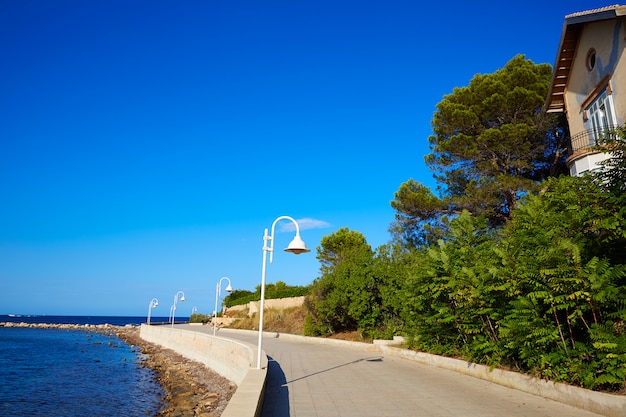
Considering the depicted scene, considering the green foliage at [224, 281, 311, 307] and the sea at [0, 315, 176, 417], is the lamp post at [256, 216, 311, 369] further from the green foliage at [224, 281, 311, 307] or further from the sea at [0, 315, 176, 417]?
the green foliage at [224, 281, 311, 307]

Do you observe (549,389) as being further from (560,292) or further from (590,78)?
(590,78)

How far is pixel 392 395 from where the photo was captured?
8.80 meters

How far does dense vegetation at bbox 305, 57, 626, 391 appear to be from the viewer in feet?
22.7

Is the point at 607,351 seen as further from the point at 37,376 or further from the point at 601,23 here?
the point at 37,376

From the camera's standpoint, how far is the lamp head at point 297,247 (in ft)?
31.4

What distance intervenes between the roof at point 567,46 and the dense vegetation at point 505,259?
3.53m

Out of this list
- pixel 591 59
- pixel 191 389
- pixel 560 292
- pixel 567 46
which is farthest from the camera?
pixel 567 46

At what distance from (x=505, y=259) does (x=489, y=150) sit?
16276 mm

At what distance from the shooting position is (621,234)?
6.40 meters

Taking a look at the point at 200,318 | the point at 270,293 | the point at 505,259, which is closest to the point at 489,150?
the point at 505,259

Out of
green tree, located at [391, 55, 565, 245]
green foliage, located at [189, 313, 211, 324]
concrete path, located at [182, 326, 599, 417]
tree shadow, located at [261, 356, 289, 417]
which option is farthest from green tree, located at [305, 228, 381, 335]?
green foliage, located at [189, 313, 211, 324]

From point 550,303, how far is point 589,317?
68 centimetres

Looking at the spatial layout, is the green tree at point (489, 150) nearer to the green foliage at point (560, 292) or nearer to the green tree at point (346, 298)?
the green tree at point (346, 298)

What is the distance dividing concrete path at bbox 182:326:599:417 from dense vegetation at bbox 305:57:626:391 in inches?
32.6
